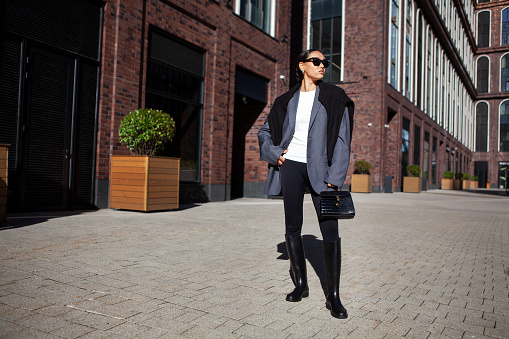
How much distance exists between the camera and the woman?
9.68ft

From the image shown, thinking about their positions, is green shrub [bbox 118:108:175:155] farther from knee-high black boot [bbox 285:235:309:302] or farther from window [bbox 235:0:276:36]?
window [bbox 235:0:276:36]

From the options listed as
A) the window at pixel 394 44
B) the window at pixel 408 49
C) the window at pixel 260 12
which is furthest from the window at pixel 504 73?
the window at pixel 260 12

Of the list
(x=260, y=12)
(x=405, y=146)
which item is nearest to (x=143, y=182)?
(x=260, y=12)

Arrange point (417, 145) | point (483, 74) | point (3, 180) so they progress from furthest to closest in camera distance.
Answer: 1. point (483, 74)
2. point (417, 145)
3. point (3, 180)

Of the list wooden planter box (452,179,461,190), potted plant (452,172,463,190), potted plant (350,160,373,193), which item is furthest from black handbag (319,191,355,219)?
potted plant (452,172,463,190)

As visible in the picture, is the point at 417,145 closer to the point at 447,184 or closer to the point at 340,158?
the point at 447,184

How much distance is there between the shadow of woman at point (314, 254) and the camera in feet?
12.6

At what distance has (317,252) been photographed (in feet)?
16.2

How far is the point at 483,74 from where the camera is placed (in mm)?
63188

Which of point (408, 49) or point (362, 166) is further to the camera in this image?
point (408, 49)

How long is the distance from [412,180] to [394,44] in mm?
8378

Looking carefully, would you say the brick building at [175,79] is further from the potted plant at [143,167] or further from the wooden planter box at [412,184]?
the wooden planter box at [412,184]

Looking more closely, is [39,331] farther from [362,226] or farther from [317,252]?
[362,226]

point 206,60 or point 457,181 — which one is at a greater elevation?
point 206,60
